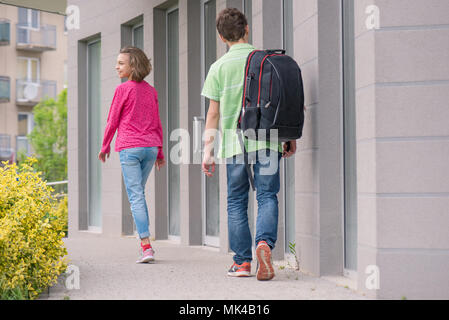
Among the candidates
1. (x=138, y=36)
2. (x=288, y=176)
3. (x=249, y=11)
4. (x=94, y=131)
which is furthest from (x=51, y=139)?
(x=288, y=176)

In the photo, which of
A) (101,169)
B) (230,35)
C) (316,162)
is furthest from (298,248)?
(101,169)

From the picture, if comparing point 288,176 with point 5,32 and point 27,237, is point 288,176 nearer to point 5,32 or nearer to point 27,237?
point 27,237

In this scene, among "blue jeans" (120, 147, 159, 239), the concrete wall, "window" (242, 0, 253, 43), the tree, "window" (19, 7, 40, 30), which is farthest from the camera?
"window" (19, 7, 40, 30)

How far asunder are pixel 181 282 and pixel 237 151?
3.48 feet

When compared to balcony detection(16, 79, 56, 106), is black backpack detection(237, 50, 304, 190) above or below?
below

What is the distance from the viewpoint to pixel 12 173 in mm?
5230

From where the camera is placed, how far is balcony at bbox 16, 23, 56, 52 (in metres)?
38.2

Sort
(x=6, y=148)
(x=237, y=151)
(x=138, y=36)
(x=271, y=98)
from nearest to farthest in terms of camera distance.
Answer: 1. (x=271, y=98)
2. (x=237, y=151)
3. (x=138, y=36)
4. (x=6, y=148)

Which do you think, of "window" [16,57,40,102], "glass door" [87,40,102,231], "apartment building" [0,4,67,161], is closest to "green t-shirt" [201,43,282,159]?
"glass door" [87,40,102,231]

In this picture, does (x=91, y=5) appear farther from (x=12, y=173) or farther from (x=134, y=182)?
(x=12, y=173)

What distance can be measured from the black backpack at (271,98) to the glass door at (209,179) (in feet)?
10.3

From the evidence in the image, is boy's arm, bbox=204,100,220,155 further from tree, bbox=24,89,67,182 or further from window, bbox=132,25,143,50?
tree, bbox=24,89,67,182

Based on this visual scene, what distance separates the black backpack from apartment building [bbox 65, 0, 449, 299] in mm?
465

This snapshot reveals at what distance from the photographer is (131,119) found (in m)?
6.28
